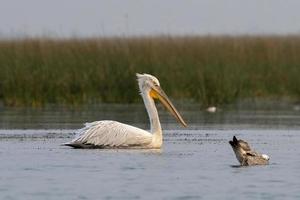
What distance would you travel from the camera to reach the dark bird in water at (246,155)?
10.8 metres

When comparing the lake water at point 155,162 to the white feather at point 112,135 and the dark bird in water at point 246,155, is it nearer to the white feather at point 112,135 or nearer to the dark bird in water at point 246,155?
the dark bird in water at point 246,155

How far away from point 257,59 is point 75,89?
16.1ft

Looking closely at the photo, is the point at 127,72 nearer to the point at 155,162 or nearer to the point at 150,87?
the point at 150,87

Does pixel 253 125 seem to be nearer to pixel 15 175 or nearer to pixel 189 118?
pixel 189 118

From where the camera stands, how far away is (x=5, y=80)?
1917cm

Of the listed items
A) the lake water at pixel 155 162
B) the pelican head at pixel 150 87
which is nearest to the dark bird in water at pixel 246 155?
the lake water at pixel 155 162

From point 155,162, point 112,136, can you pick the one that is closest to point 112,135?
point 112,136

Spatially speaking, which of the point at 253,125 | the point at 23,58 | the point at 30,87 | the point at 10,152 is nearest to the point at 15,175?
the point at 10,152

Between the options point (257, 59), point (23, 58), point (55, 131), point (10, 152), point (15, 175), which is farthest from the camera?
point (257, 59)

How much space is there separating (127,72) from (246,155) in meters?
8.69

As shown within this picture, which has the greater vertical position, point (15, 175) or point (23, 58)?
point (23, 58)

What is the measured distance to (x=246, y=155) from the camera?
1085 centimetres

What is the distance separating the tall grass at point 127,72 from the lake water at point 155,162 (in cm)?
191

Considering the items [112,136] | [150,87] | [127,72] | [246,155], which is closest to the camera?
[246,155]
